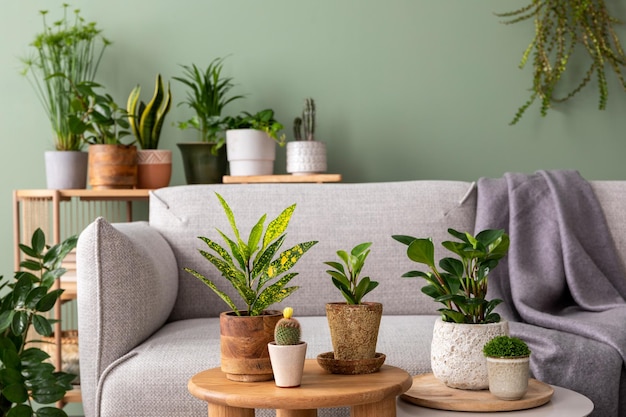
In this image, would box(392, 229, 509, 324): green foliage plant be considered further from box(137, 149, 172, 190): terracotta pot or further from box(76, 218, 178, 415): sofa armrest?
box(137, 149, 172, 190): terracotta pot

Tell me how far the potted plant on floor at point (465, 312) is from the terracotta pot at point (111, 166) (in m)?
1.62

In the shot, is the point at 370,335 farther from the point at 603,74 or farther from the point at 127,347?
the point at 603,74

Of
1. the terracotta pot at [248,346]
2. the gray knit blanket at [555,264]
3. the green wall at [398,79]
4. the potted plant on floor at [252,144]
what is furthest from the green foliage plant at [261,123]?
the terracotta pot at [248,346]

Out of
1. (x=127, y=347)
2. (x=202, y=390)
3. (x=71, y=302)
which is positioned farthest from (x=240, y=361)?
(x=71, y=302)

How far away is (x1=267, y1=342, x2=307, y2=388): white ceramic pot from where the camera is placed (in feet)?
4.36

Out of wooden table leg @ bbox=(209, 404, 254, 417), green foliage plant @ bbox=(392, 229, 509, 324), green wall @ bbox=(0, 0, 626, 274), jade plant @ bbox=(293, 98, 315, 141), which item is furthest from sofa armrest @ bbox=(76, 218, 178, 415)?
green wall @ bbox=(0, 0, 626, 274)

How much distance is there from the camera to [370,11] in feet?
10.6

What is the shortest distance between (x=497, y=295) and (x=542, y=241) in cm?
26

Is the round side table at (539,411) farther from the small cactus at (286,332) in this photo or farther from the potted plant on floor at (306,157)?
the potted plant on floor at (306,157)

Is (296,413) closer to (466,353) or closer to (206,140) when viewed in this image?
(466,353)

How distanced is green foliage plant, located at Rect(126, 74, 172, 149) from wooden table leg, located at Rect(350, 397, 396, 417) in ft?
6.22

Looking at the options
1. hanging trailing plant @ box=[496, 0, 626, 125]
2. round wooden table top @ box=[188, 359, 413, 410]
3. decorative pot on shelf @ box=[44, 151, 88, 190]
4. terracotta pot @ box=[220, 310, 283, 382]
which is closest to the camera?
round wooden table top @ box=[188, 359, 413, 410]

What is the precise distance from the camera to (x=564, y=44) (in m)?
3.18

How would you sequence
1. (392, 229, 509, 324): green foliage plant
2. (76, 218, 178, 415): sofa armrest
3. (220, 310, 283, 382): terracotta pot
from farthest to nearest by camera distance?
(76, 218, 178, 415): sofa armrest → (392, 229, 509, 324): green foliage plant → (220, 310, 283, 382): terracotta pot
